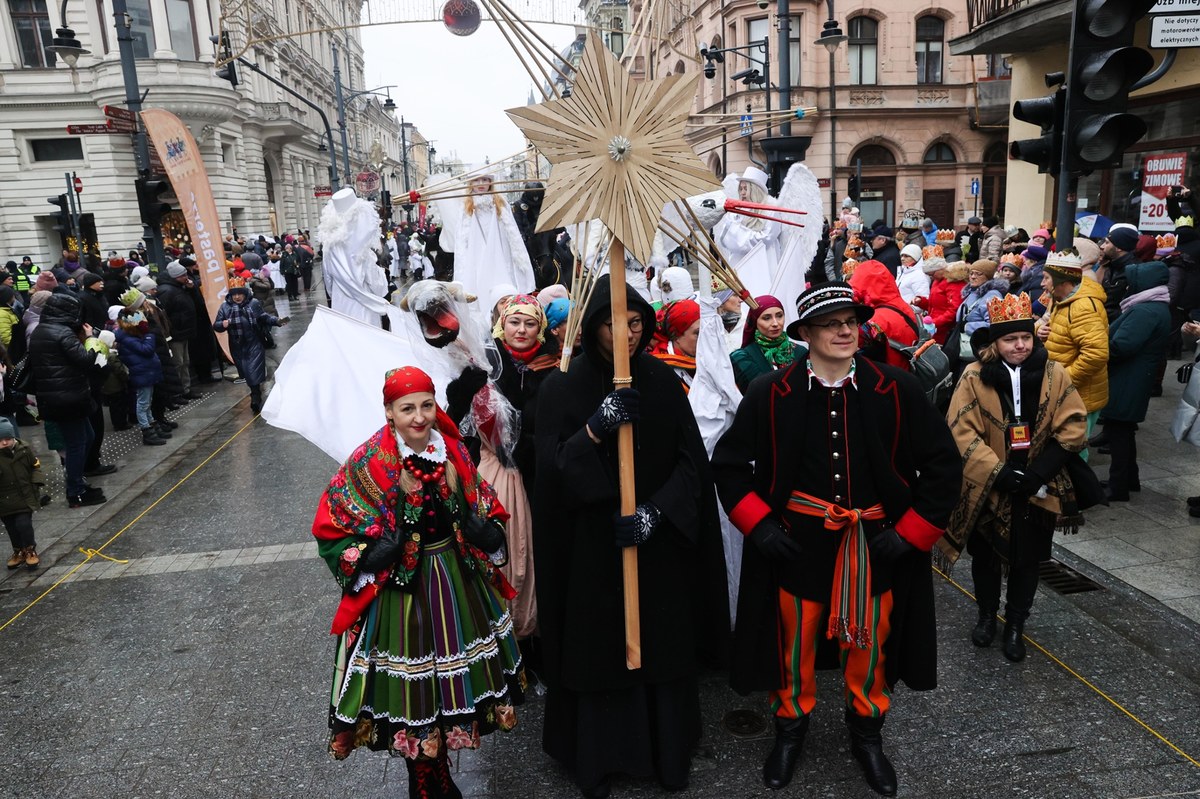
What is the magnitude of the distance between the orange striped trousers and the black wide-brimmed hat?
1.07 m

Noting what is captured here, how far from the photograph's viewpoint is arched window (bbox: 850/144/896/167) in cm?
3331

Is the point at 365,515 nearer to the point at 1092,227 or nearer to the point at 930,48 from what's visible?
the point at 1092,227

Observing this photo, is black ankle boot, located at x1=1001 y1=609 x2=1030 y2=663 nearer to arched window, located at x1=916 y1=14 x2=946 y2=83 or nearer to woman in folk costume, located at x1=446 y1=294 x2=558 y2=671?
woman in folk costume, located at x1=446 y1=294 x2=558 y2=671

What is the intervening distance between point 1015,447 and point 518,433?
231 cm

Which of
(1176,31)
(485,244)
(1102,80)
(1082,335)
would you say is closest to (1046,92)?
(1176,31)

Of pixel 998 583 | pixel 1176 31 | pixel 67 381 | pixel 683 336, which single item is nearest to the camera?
pixel 998 583

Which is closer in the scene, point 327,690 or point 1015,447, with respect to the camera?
point 1015,447

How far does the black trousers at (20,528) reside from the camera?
5.81 metres

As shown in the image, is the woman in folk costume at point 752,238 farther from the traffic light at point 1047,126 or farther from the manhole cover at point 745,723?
the manhole cover at point 745,723

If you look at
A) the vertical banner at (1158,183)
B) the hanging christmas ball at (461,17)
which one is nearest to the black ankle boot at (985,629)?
the hanging christmas ball at (461,17)

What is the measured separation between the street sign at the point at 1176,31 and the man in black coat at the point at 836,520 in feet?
20.6

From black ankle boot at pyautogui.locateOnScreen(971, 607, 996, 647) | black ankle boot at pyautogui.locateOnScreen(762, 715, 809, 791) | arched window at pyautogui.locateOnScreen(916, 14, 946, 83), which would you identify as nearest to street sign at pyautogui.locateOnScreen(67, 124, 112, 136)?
black ankle boot at pyautogui.locateOnScreen(762, 715, 809, 791)

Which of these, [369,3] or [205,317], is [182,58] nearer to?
[205,317]

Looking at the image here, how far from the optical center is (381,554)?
2.82 metres
